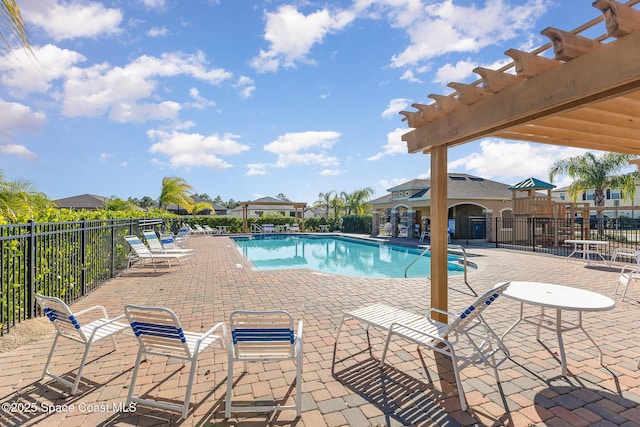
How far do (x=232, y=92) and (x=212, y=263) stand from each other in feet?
31.3

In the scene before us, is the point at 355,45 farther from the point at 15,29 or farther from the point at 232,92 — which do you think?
the point at 15,29

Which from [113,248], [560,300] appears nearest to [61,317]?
[560,300]

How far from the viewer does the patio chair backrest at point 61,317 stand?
2.72 meters

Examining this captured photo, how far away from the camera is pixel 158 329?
250 centimetres

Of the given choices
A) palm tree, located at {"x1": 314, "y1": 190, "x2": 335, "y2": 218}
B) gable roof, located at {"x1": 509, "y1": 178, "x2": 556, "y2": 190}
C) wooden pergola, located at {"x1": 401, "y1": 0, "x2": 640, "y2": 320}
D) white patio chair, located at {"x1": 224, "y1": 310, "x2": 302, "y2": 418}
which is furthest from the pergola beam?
palm tree, located at {"x1": 314, "y1": 190, "x2": 335, "y2": 218}

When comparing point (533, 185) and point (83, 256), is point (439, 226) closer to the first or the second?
point (83, 256)

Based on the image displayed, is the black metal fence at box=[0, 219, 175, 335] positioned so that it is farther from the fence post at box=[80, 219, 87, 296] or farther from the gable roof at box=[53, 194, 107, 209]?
the gable roof at box=[53, 194, 107, 209]

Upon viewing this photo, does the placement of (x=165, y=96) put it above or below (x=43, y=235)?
above

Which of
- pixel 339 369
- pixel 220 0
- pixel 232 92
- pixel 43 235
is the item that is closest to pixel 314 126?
pixel 232 92

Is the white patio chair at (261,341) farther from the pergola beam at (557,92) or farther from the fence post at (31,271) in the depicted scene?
the fence post at (31,271)

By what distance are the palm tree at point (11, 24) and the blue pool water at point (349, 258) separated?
860 cm

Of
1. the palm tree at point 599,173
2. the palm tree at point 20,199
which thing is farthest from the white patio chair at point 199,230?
the palm tree at point 599,173

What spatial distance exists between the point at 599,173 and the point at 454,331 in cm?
2410

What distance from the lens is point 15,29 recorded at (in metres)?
1.74
